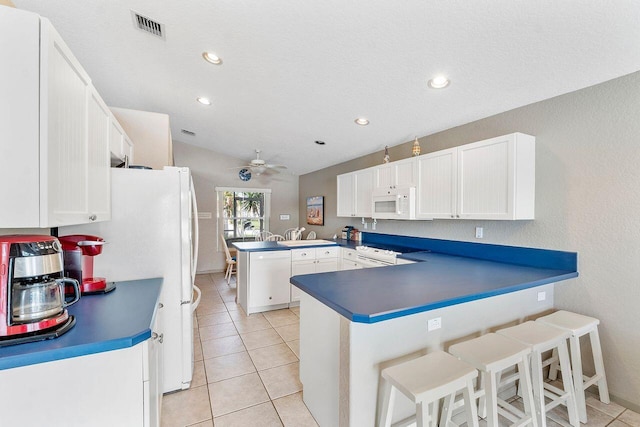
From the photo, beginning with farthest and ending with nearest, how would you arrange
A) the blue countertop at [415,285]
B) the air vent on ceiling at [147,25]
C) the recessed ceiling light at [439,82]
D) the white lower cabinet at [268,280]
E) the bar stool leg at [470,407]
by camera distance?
the white lower cabinet at [268,280]
the recessed ceiling light at [439,82]
the air vent on ceiling at [147,25]
the blue countertop at [415,285]
the bar stool leg at [470,407]

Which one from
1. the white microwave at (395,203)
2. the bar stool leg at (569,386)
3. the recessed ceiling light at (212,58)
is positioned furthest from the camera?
the white microwave at (395,203)

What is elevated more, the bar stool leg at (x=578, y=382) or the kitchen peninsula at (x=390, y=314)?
the kitchen peninsula at (x=390, y=314)

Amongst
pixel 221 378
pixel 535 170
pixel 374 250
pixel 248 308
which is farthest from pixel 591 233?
pixel 248 308

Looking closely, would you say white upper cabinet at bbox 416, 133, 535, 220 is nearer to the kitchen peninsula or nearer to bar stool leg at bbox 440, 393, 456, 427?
the kitchen peninsula

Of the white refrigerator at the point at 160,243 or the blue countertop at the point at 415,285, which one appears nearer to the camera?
the blue countertop at the point at 415,285

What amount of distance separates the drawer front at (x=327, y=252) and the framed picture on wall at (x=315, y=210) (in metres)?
1.85

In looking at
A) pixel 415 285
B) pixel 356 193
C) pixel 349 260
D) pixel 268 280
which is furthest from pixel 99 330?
pixel 356 193

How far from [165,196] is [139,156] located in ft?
4.45

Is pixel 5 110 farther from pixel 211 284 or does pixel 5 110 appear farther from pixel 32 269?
pixel 211 284

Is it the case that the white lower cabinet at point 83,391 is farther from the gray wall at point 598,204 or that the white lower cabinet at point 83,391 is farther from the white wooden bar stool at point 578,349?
the gray wall at point 598,204

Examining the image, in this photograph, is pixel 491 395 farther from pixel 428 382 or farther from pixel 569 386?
pixel 569 386

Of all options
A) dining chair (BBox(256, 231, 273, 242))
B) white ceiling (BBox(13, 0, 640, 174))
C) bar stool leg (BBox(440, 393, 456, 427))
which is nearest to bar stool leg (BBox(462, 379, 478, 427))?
bar stool leg (BBox(440, 393, 456, 427))

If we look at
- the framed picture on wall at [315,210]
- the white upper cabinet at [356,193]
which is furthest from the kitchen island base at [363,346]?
the framed picture on wall at [315,210]

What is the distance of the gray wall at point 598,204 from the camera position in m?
1.93
